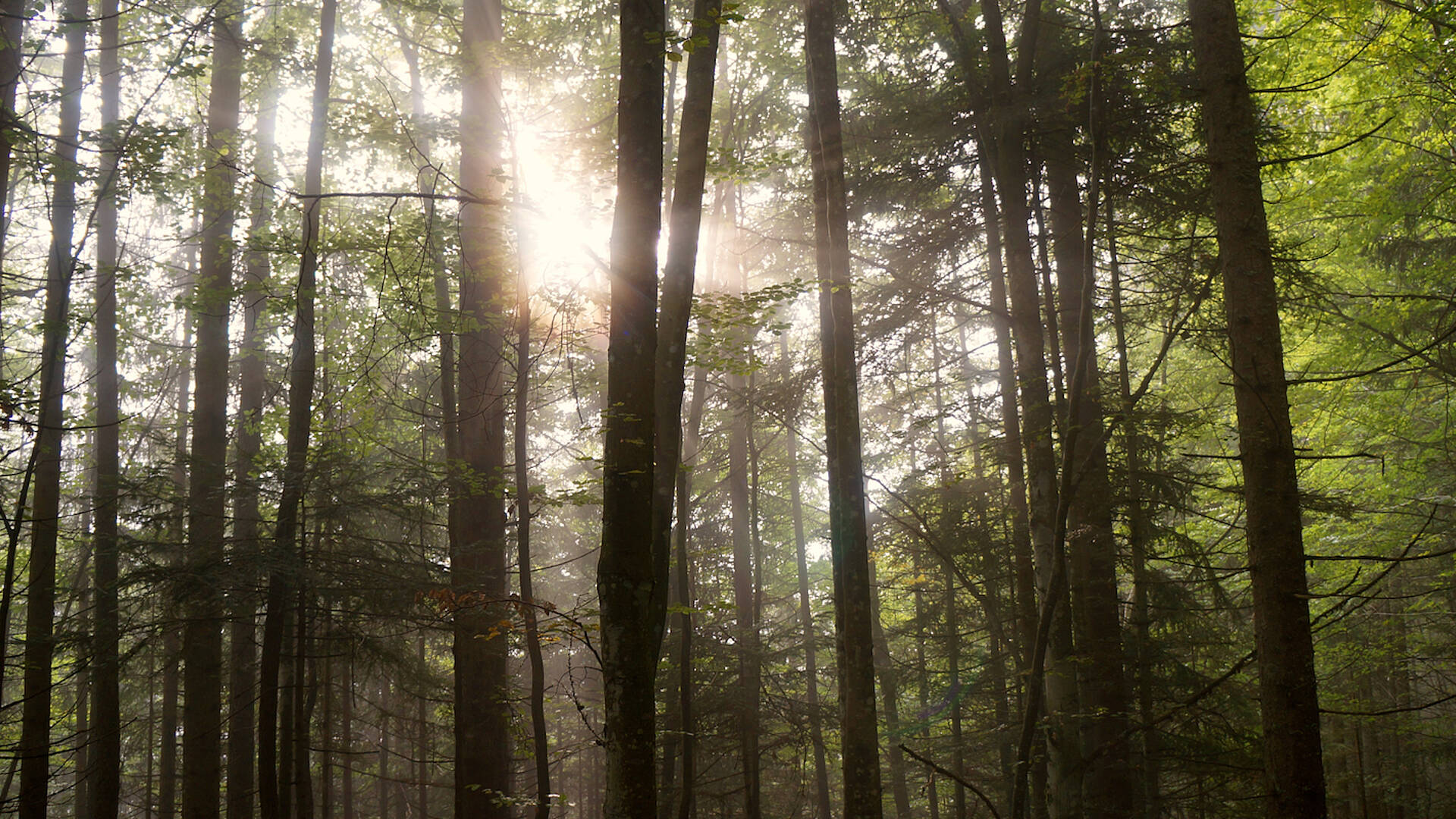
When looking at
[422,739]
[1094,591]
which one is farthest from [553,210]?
[422,739]

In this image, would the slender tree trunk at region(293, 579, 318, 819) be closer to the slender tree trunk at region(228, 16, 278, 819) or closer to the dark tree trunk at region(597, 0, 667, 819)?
the slender tree trunk at region(228, 16, 278, 819)

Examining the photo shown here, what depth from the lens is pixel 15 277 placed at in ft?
24.6

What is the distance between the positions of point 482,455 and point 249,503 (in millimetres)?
5562

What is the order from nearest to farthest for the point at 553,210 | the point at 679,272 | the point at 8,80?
the point at 679,272 → the point at 553,210 → the point at 8,80

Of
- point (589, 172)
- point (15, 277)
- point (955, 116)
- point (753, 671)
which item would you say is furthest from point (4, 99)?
point (753, 671)

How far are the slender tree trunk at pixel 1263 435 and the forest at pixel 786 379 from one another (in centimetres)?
3

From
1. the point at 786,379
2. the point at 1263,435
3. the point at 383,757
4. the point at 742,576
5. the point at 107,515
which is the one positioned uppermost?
the point at 786,379

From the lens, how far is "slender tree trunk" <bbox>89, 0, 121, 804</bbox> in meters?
8.87

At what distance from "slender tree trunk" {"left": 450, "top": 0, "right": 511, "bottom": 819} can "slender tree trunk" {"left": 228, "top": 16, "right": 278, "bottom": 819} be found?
7.41 feet

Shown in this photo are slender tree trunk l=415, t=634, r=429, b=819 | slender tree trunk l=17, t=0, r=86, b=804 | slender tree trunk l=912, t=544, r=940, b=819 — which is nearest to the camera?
slender tree trunk l=17, t=0, r=86, b=804

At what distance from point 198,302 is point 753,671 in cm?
1026

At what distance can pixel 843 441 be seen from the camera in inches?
305

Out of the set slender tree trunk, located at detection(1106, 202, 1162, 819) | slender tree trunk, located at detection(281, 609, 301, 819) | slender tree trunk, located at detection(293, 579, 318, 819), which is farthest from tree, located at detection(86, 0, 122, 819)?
slender tree trunk, located at detection(1106, 202, 1162, 819)

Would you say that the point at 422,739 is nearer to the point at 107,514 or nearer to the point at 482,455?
the point at 107,514
